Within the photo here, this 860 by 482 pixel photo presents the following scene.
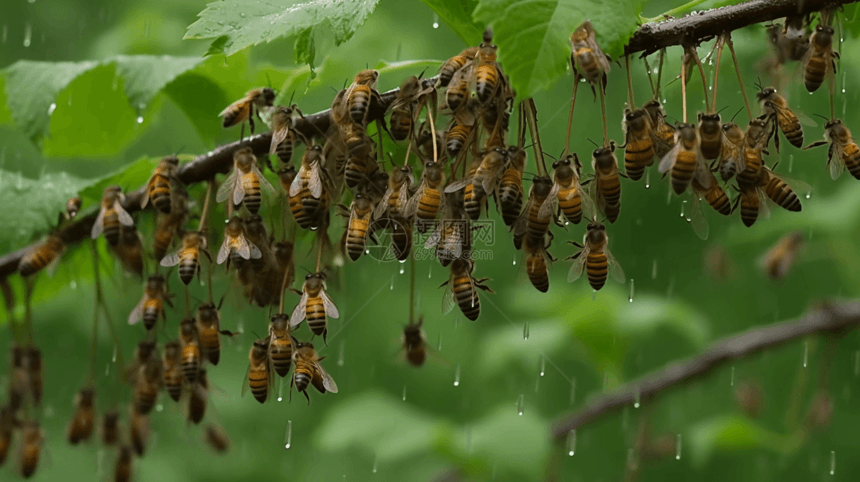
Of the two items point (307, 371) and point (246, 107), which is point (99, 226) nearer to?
point (246, 107)

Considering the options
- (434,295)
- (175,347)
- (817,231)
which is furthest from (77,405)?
(434,295)

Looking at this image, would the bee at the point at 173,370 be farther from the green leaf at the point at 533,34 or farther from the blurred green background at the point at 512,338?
the blurred green background at the point at 512,338

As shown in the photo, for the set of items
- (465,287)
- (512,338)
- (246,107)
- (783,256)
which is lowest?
(465,287)

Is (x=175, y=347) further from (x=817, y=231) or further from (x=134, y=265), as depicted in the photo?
(x=817, y=231)

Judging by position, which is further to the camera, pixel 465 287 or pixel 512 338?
pixel 512 338

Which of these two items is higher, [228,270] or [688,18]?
[688,18]

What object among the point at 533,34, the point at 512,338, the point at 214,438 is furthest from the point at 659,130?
the point at 512,338

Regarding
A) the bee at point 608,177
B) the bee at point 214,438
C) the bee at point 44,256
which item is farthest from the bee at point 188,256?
the bee at point 214,438
